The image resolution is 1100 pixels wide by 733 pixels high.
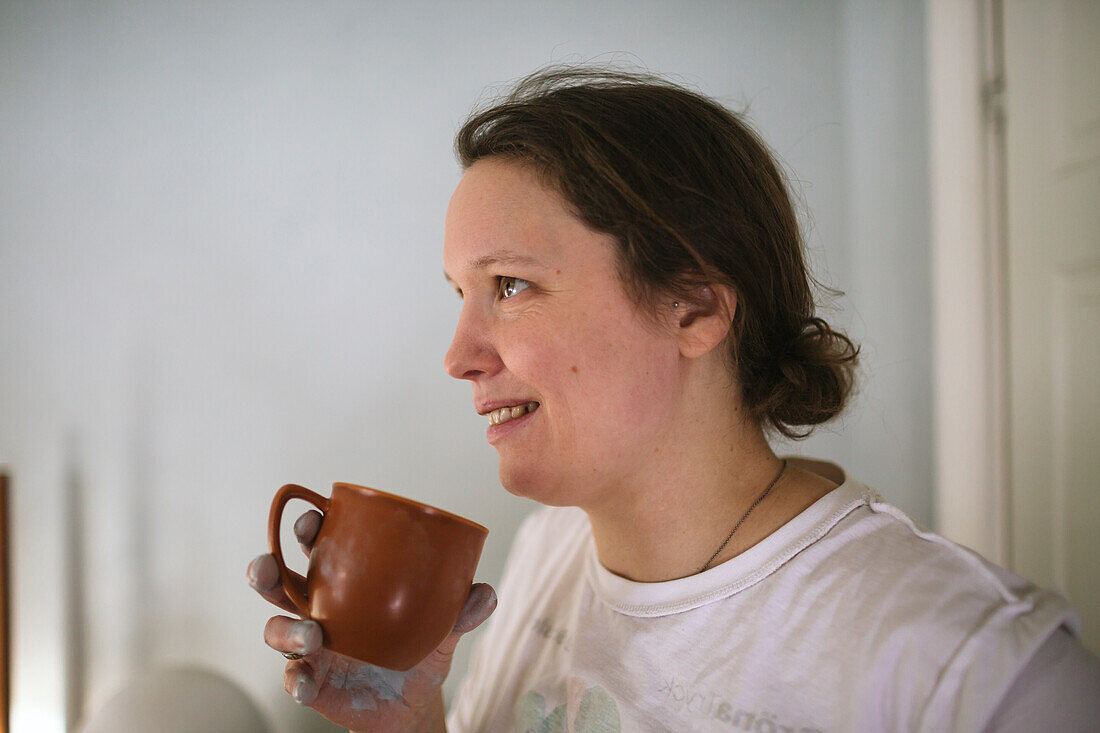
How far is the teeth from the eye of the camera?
2.67 feet

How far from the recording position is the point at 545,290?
786mm

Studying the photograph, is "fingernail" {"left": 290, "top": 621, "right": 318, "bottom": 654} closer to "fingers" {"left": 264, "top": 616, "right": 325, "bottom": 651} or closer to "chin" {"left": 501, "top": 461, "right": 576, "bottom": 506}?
"fingers" {"left": 264, "top": 616, "right": 325, "bottom": 651}

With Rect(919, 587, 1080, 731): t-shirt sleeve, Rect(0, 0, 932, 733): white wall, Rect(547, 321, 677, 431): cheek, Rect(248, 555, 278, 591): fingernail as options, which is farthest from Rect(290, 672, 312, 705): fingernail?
Rect(0, 0, 932, 733): white wall

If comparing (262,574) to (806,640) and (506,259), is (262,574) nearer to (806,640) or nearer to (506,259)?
(506,259)

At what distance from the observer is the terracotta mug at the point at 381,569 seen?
630mm

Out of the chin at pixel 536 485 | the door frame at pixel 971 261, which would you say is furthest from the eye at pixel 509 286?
the door frame at pixel 971 261

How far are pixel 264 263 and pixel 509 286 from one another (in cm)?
86

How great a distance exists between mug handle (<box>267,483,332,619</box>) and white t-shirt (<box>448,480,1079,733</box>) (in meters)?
0.37

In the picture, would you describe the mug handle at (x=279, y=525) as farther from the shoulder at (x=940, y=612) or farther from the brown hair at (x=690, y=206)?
the shoulder at (x=940, y=612)

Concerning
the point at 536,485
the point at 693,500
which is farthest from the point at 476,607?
the point at 693,500

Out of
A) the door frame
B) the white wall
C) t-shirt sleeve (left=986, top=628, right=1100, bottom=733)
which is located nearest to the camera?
t-shirt sleeve (left=986, top=628, right=1100, bottom=733)

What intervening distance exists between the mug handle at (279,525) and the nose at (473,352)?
0.22 m

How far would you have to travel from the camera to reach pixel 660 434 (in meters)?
0.80

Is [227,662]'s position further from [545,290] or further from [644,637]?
[545,290]
